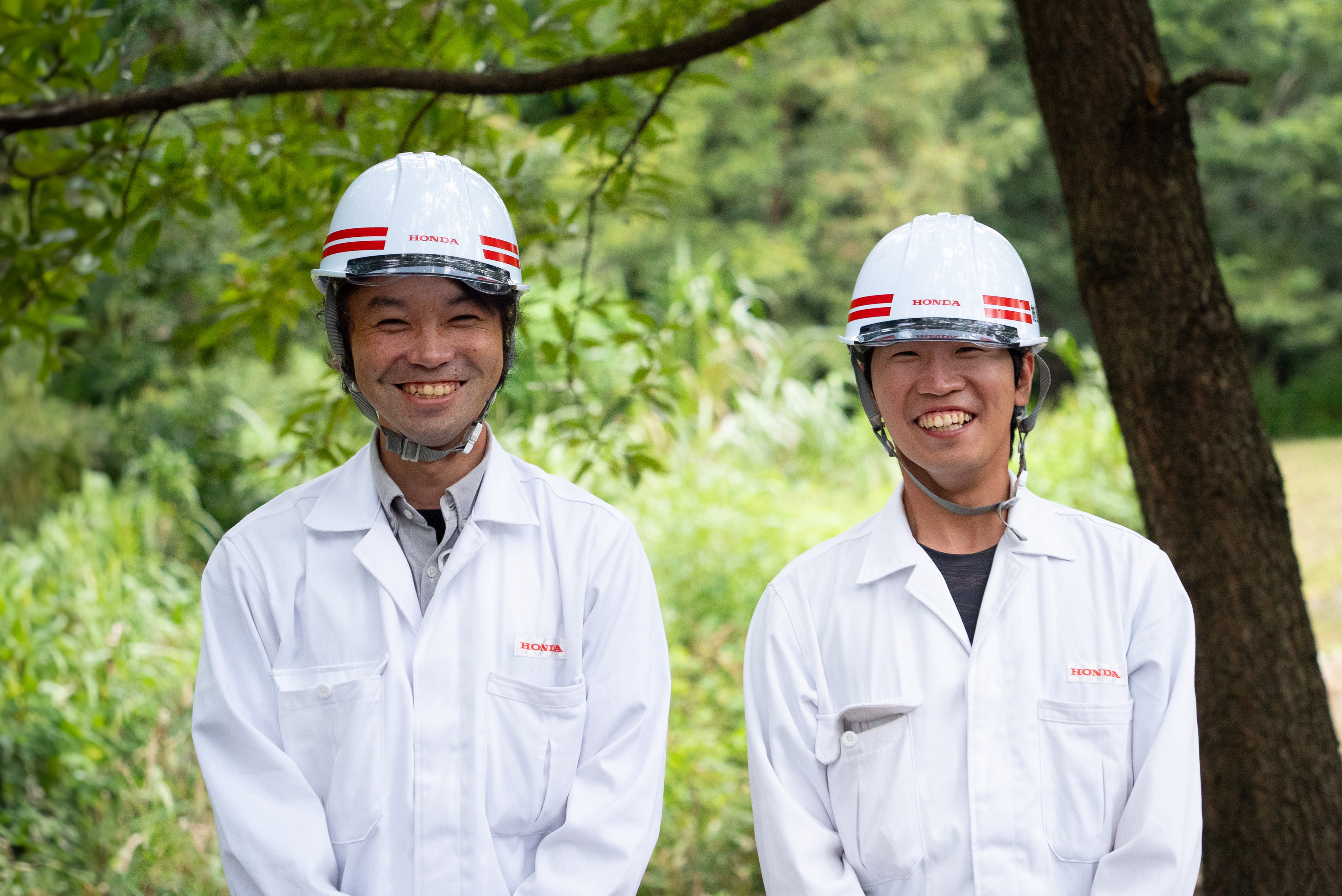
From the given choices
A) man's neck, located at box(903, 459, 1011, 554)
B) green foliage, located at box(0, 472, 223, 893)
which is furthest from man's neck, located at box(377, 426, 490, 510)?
green foliage, located at box(0, 472, 223, 893)

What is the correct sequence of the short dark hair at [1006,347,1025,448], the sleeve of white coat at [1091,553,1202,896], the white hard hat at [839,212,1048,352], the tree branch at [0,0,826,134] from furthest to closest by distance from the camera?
the tree branch at [0,0,826,134] → the short dark hair at [1006,347,1025,448] → the white hard hat at [839,212,1048,352] → the sleeve of white coat at [1091,553,1202,896]

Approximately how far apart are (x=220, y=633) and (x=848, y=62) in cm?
1455

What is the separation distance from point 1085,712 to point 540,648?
0.97 meters

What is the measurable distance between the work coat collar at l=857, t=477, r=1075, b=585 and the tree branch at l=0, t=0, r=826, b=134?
1467 mm

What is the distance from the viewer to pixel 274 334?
353 cm

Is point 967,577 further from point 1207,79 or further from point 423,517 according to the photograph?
point 1207,79

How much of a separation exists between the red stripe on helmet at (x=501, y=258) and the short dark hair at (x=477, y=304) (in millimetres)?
54

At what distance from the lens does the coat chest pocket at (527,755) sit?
2.05 meters

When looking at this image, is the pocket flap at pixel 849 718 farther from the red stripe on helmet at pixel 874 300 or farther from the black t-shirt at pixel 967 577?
the red stripe on helmet at pixel 874 300

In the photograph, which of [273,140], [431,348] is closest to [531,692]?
[431,348]

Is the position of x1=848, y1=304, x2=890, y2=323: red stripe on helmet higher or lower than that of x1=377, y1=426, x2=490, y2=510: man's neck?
higher

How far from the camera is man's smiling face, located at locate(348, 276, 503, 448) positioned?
7.04 ft

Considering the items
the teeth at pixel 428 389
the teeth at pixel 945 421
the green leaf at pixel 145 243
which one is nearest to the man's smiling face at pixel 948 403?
the teeth at pixel 945 421

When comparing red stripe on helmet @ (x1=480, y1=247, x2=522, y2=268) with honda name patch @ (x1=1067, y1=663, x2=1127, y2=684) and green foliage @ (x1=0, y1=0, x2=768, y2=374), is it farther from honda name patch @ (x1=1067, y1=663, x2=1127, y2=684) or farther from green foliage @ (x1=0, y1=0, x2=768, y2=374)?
honda name patch @ (x1=1067, y1=663, x2=1127, y2=684)
